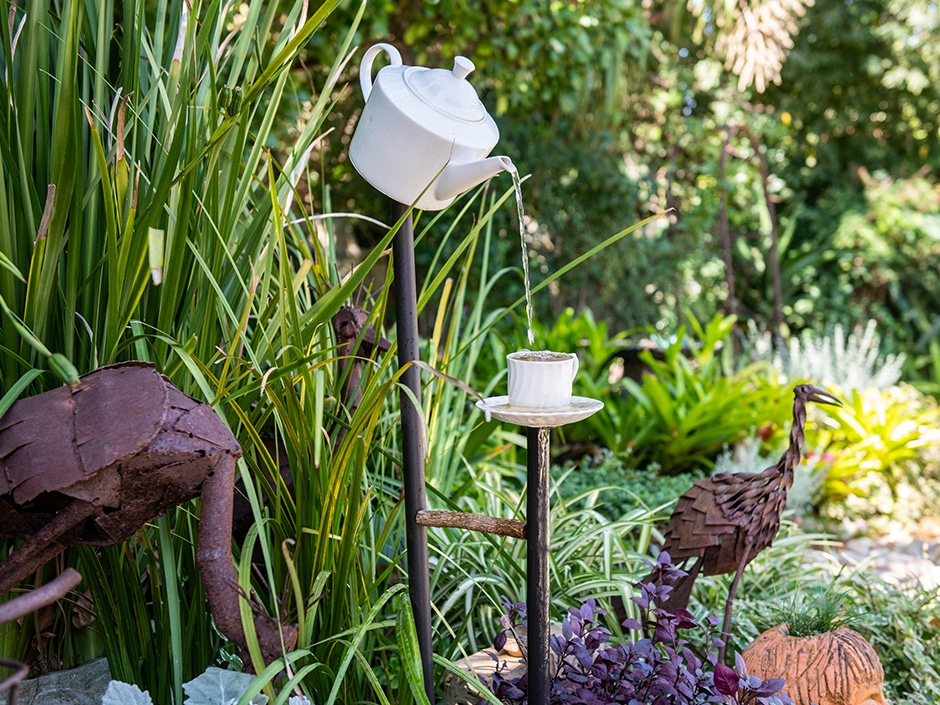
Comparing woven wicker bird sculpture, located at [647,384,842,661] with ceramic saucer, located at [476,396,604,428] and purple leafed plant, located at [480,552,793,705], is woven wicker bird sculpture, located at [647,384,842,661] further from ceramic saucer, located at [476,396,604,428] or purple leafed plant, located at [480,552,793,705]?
ceramic saucer, located at [476,396,604,428]

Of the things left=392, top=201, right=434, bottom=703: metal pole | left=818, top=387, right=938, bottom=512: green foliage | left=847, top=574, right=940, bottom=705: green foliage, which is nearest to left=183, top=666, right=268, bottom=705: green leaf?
left=392, top=201, right=434, bottom=703: metal pole

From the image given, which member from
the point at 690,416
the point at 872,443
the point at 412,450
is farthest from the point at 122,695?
the point at 872,443

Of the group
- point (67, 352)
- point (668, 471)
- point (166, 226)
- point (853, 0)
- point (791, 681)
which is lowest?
point (668, 471)

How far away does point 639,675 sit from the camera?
1.15 metres

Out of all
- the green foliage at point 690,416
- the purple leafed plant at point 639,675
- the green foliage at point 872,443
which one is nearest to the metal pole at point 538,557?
the purple leafed plant at point 639,675

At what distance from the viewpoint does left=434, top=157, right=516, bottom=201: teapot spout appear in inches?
39.2

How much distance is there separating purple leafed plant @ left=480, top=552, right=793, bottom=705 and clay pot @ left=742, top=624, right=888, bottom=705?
0.23m

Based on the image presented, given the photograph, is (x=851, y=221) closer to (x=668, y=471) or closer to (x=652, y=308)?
(x=652, y=308)

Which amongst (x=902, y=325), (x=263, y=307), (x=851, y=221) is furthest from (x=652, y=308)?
(x=263, y=307)

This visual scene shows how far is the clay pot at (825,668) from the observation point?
1.37 metres

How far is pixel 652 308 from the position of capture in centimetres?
552

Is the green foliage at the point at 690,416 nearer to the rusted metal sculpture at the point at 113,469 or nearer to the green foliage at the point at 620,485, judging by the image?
the green foliage at the point at 620,485

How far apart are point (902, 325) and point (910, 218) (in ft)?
3.23

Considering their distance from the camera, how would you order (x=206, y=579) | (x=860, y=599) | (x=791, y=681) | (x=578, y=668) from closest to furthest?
(x=206, y=579) < (x=578, y=668) < (x=791, y=681) < (x=860, y=599)
